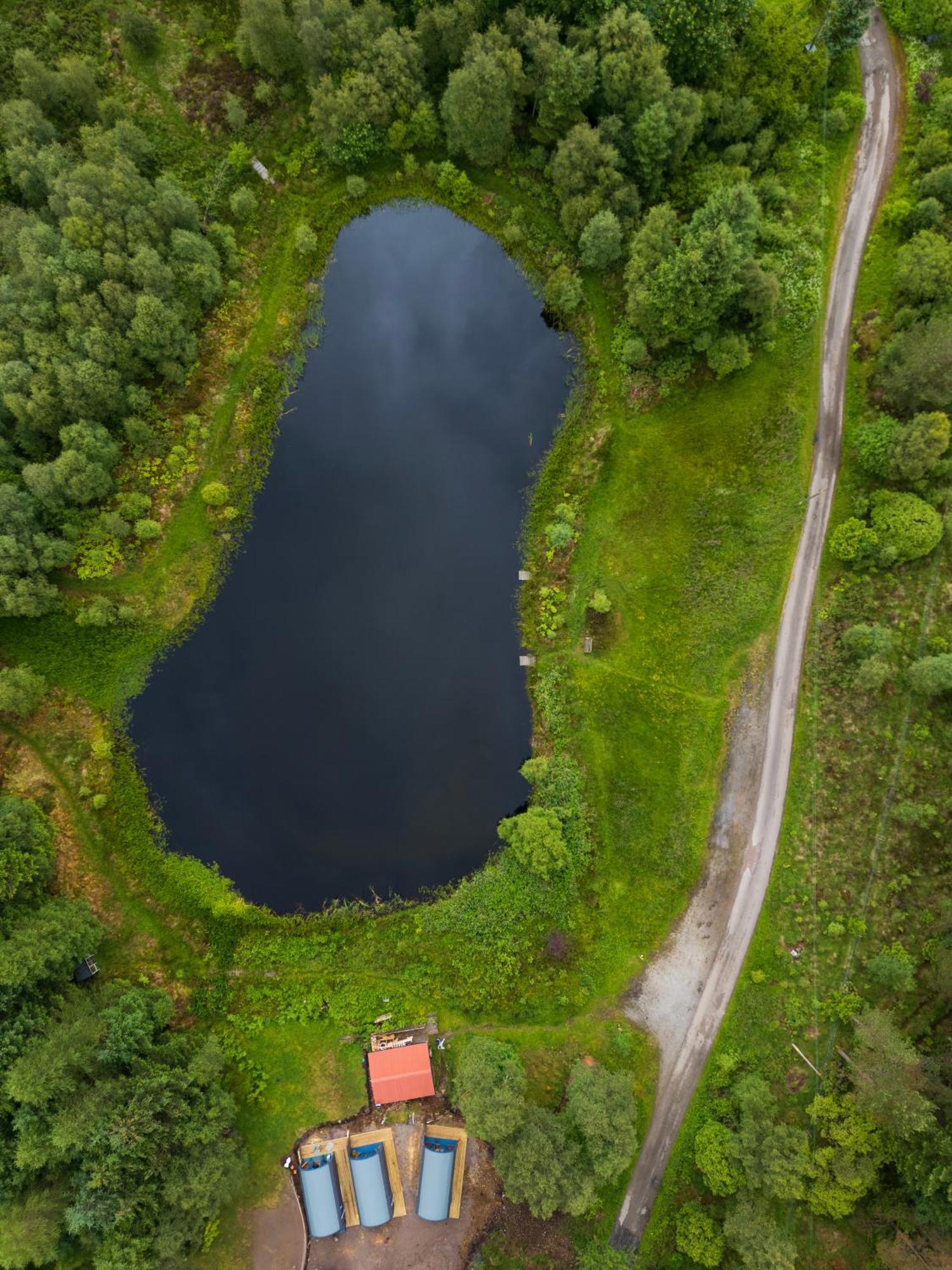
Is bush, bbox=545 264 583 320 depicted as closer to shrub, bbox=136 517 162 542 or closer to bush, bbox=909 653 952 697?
shrub, bbox=136 517 162 542

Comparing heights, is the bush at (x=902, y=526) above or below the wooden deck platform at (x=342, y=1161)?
above

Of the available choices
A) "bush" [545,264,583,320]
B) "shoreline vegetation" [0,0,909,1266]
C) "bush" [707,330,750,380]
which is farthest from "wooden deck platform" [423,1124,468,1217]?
"bush" [545,264,583,320]

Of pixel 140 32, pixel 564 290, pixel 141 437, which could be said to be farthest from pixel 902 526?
pixel 140 32

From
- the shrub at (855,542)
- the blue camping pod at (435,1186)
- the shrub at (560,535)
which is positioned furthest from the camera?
the shrub at (560,535)

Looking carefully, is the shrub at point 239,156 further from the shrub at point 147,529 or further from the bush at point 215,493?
the shrub at point 147,529

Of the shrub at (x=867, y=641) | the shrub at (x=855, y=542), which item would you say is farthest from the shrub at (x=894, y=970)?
the shrub at (x=855, y=542)

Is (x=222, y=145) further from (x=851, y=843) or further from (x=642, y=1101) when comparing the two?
(x=642, y=1101)
